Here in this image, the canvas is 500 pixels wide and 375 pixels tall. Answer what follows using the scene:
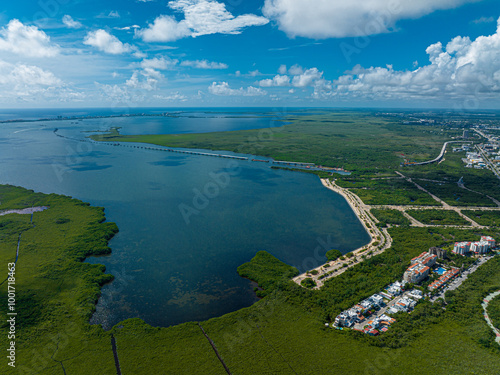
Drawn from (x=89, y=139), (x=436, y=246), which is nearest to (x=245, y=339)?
(x=436, y=246)

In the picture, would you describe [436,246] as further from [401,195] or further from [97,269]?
[97,269]

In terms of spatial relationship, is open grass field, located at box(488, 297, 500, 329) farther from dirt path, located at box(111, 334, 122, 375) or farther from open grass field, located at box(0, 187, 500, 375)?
dirt path, located at box(111, 334, 122, 375)

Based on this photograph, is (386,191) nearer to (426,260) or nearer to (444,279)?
(426,260)

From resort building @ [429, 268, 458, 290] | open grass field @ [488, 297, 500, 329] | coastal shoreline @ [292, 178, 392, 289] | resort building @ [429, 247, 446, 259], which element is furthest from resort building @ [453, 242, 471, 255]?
open grass field @ [488, 297, 500, 329]

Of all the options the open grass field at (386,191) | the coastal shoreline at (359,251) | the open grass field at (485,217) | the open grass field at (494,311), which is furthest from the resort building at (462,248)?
the open grass field at (386,191)

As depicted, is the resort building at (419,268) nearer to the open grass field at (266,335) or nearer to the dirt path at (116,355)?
the open grass field at (266,335)
